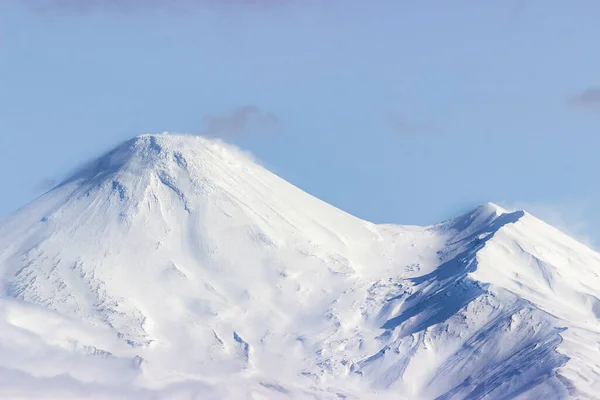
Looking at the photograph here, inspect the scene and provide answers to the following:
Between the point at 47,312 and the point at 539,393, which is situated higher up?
the point at 47,312

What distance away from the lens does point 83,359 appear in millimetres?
194500

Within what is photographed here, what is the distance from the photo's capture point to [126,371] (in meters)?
192

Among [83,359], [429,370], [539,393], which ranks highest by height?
[83,359]

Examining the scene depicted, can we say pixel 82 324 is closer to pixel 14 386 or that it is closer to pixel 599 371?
pixel 14 386

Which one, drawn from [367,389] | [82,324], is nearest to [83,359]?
[82,324]

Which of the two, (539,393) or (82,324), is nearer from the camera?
(539,393)

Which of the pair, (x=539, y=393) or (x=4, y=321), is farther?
(x=4, y=321)

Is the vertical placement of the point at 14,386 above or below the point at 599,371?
above

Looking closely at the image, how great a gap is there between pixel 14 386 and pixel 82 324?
13762 mm

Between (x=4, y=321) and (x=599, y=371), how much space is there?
71988 millimetres

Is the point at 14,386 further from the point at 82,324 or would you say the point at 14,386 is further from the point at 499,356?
the point at 499,356

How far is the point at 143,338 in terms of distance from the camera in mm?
197875

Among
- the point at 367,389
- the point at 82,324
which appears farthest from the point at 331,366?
the point at 82,324

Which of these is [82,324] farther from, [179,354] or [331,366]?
[331,366]
